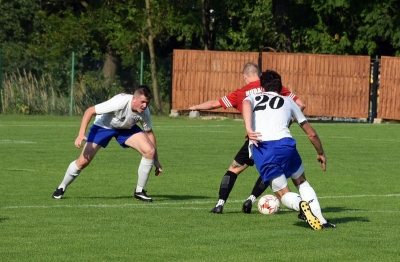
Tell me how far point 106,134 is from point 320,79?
22.9 metres

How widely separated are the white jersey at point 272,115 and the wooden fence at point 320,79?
24964 mm

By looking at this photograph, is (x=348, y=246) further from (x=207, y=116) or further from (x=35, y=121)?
(x=207, y=116)

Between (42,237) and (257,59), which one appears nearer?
(42,237)

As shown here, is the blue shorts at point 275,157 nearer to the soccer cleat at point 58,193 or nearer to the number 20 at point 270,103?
the number 20 at point 270,103

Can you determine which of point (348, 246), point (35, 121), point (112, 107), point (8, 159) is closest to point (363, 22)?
point (35, 121)

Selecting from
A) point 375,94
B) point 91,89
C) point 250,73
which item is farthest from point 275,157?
point 91,89

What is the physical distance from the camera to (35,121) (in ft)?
105

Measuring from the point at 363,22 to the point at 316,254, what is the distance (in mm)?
35590

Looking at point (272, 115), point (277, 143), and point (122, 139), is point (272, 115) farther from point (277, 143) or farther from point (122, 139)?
point (122, 139)

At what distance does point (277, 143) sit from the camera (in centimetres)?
1055

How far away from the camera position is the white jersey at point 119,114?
13211 millimetres

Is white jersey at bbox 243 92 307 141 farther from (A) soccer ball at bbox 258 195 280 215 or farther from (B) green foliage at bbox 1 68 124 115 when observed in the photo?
(B) green foliage at bbox 1 68 124 115

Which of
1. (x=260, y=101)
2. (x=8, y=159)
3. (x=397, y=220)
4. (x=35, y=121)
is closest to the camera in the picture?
(x=260, y=101)

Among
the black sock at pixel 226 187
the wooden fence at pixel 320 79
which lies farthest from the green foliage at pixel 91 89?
the black sock at pixel 226 187
